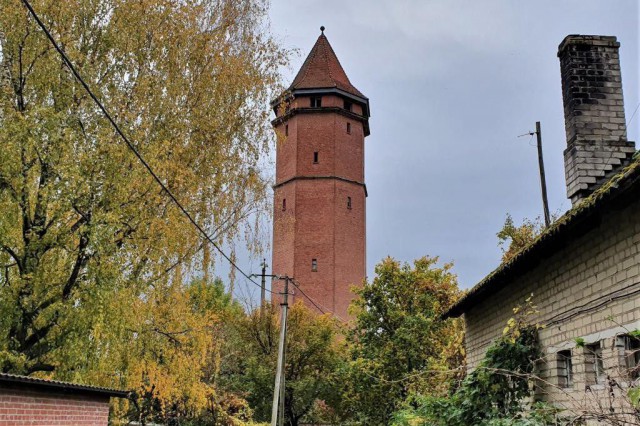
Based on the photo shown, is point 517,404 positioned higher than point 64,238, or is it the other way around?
point 64,238

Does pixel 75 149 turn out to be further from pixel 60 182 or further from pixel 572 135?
pixel 572 135

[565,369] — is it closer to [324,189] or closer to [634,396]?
[634,396]

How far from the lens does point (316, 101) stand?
43438 mm

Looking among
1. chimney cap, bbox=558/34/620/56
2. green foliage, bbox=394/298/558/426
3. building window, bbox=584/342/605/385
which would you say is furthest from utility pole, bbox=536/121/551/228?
building window, bbox=584/342/605/385

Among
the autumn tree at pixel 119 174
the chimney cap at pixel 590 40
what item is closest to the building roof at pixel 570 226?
the chimney cap at pixel 590 40

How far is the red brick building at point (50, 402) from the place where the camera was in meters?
8.07

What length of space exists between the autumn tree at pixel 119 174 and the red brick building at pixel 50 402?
43cm

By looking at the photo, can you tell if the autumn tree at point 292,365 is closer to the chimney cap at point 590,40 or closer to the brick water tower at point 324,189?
the brick water tower at point 324,189

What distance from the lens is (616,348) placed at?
7.38m

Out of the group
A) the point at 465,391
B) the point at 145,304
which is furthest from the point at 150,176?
the point at 465,391

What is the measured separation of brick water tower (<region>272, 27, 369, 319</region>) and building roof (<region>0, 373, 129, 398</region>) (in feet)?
92.6

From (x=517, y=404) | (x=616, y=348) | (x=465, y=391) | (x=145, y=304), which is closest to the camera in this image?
(x=616, y=348)

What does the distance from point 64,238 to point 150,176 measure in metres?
1.88

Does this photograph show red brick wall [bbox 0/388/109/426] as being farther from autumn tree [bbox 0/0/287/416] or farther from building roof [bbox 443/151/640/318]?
building roof [bbox 443/151/640/318]
